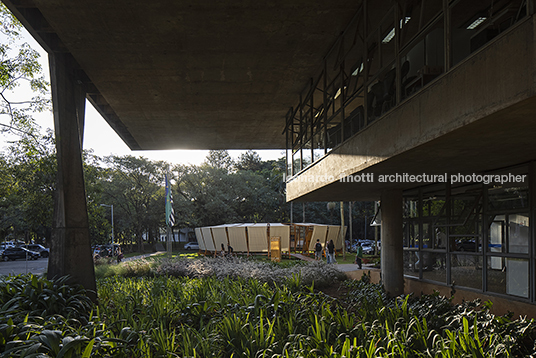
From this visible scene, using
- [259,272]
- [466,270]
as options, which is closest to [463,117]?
[466,270]

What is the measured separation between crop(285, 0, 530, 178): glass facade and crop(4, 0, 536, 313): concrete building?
0.11ft

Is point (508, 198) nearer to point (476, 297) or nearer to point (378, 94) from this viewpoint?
point (476, 297)

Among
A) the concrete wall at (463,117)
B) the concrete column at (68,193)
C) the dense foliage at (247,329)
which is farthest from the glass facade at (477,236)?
the concrete column at (68,193)

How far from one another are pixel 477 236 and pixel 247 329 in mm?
5333

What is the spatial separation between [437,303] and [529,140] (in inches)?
145

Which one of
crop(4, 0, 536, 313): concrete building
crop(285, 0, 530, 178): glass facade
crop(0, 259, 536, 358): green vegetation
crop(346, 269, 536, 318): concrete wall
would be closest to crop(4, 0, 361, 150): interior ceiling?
crop(4, 0, 536, 313): concrete building

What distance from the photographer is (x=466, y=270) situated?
920cm

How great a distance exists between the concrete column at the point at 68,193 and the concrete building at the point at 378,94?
0.11ft

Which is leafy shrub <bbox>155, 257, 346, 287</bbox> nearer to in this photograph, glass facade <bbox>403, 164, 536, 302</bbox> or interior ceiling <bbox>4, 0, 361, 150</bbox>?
glass facade <bbox>403, 164, 536, 302</bbox>

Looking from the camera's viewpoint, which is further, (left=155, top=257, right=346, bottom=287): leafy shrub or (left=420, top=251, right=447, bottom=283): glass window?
(left=155, top=257, right=346, bottom=287): leafy shrub

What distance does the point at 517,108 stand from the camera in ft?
12.9

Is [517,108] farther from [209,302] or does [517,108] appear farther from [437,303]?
[209,302]

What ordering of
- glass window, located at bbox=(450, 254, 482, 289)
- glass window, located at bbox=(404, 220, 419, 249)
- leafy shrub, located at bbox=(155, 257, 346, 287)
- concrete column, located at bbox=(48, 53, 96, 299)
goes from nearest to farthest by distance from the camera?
glass window, located at bbox=(450, 254, 482, 289) → concrete column, located at bbox=(48, 53, 96, 299) → glass window, located at bbox=(404, 220, 419, 249) → leafy shrub, located at bbox=(155, 257, 346, 287)

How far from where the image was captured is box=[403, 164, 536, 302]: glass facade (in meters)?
7.63
